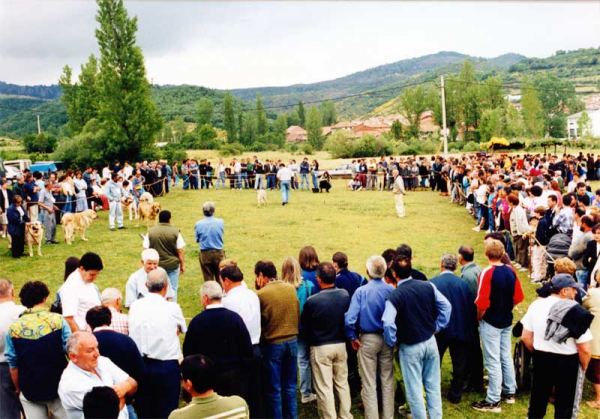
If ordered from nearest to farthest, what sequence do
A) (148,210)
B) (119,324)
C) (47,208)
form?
(119,324) < (47,208) < (148,210)

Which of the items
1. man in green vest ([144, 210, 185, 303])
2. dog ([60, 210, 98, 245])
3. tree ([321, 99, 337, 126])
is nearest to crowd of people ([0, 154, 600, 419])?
man in green vest ([144, 210, 185, 303])

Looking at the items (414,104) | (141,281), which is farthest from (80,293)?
(414,104)

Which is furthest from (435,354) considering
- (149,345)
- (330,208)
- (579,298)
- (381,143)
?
(381,143)

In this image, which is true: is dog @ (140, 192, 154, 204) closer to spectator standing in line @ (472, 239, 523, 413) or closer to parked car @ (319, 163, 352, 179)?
spectator standing in line @ (472, 239, 523, 413)

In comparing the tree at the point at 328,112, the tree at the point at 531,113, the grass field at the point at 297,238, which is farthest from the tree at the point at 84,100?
the tree at the point at 328,112

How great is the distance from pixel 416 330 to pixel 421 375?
563 millimetres

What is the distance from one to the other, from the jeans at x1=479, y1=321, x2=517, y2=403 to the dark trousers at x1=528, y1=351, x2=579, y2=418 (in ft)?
2.74

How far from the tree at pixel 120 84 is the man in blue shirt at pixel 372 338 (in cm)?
3440

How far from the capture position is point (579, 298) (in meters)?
5.91

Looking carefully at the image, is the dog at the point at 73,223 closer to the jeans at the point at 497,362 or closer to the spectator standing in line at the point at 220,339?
the spectator standing in line at the point at 220,339

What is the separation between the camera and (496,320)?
6109mm

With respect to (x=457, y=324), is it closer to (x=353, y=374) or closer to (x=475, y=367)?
(x=475, y=367)

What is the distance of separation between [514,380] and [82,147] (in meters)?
37.9

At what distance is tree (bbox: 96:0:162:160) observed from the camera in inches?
1442
